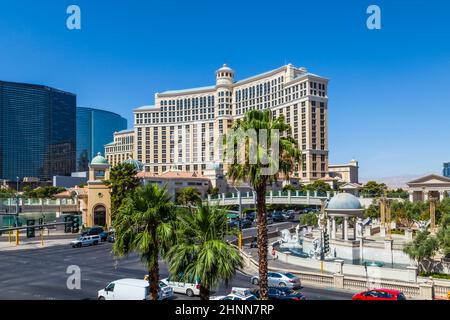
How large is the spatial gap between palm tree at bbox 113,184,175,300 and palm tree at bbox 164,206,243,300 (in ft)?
2.26

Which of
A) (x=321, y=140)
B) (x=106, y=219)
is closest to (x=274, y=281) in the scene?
(x=106, y=219)

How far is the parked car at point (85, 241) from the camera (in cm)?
5444

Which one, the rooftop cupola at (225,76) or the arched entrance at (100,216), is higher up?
the rooftop cupola at (225,76)

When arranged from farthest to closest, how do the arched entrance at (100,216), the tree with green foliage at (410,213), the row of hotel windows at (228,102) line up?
1. the row of hotel windows at (228,102)
2. the arched entrance at (100,216)
3. the tree with green foliage at (410,213)

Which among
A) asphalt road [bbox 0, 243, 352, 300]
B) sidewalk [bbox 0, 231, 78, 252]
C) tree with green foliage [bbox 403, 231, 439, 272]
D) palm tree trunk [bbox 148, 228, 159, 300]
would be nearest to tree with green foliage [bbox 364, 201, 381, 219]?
tree with green foliage [bbox 403, 231, 439, 272]

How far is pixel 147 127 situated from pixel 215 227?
17762 cm

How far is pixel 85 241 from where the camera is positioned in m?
55.2

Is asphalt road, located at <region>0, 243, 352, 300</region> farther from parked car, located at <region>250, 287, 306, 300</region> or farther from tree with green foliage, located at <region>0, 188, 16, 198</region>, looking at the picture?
tree with green foliage, located at <region>0, 188, 16, 198</region>

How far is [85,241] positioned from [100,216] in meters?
18.7

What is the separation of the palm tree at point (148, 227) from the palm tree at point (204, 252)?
2.26 feet

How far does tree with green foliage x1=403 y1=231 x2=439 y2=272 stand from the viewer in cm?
3234

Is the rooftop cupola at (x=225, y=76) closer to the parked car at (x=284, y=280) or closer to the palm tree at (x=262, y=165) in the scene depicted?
the parked car at (x=284, y=280)

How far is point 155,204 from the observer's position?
17.5 meters

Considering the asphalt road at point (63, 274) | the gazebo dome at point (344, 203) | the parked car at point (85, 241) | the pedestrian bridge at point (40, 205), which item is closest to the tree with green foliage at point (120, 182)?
the parked car at point (85, 241)
